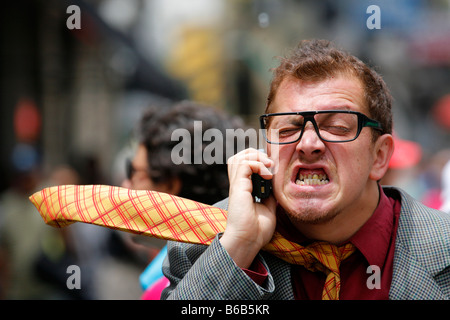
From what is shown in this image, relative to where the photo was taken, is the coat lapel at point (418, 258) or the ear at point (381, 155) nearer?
the coat lapel at point (418, 258)

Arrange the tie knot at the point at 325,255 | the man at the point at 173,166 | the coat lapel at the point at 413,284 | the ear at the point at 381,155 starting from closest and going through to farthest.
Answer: the coat lapel at the point at 413,284 → the tie knot at the point at 325,255 → the ear at the point at 381,155 → the man at the point at 173,166

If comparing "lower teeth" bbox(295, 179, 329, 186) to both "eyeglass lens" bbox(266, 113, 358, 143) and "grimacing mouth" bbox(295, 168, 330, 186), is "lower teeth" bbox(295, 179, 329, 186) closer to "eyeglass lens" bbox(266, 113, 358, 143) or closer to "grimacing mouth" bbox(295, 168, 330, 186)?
"grimacing mouth" bbox(295, 168, 330, 186)

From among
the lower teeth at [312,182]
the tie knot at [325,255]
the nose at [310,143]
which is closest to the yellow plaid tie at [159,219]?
the tie knot at [325,255]

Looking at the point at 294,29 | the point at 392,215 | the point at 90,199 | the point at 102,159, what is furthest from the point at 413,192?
the point at 294,29

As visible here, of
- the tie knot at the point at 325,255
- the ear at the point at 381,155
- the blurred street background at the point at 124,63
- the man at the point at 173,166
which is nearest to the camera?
the tie knot at the point at 325,255

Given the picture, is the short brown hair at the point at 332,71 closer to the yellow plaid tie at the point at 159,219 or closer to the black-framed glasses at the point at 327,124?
the black-framed glasses at the point at 327,124

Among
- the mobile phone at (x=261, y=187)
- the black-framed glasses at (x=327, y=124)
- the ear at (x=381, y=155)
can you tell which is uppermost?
the black-framed glasses at (x=327, y=124)

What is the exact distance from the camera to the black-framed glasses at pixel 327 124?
7.43 feet

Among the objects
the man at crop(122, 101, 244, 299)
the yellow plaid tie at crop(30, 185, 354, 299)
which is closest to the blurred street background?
the man at crop(122, 101, 244, 299)

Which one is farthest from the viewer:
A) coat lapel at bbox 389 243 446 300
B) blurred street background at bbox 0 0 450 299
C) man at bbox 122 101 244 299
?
blurred street background at bbox 0 0 450 299

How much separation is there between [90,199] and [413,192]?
661 centimetres

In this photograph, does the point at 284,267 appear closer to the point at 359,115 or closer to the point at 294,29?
the point at 359,115

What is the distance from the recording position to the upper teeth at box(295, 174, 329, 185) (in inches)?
89.7

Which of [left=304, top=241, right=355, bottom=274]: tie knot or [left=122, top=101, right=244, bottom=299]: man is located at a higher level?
[left=122, top=101, right=244, bottom=299]: man
